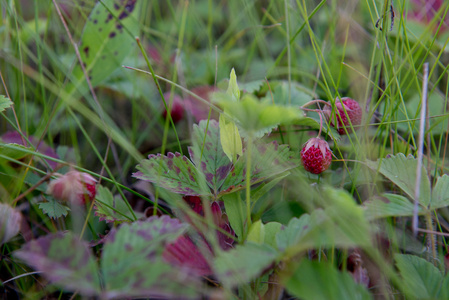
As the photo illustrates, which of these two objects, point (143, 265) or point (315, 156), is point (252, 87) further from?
point (143, 265)

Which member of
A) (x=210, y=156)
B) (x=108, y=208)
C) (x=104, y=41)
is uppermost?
(x=104, y=41)

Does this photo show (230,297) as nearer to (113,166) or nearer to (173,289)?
(173,289)

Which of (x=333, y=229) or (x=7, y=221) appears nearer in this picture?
(x=333, y=229)

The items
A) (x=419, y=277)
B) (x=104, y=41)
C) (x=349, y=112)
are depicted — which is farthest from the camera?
(x=104, y=41)

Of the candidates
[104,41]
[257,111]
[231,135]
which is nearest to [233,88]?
[231,135]

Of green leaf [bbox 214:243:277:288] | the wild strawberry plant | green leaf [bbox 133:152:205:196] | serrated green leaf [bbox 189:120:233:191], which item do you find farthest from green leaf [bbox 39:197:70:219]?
green leaf [bbox 214:243:277:288]

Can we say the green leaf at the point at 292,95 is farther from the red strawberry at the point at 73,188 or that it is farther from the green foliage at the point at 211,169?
the red strawberry at the point at 73,188
